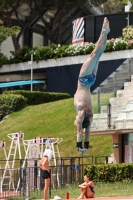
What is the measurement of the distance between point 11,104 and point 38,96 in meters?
3.62

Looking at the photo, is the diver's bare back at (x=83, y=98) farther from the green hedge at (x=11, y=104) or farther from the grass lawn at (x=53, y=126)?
the green hedge at (x=11, y=104)

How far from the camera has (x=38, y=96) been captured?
47.9 m

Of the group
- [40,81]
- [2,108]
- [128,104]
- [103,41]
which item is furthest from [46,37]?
[103,41]

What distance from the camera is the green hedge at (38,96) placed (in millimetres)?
47281

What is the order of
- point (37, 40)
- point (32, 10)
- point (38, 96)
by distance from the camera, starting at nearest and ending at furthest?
point (38, 96) < point (32, 10) < point (37, 40)

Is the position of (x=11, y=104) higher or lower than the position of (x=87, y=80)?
higher

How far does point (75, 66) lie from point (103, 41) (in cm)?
3261

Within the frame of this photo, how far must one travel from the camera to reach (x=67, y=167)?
2822 cm

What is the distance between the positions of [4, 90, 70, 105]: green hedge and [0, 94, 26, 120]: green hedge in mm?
1710

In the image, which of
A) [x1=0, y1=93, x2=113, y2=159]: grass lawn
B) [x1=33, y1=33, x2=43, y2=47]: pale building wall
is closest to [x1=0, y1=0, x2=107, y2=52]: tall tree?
[x1=33, y1=33, x2=43, y2=47]: pale building wall

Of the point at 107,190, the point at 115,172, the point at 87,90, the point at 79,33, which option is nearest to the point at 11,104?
the point at 79,33

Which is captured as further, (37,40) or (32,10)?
(37,40)

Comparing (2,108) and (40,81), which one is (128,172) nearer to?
(2,108)

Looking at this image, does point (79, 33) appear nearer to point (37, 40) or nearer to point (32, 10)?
point (32, 10)
